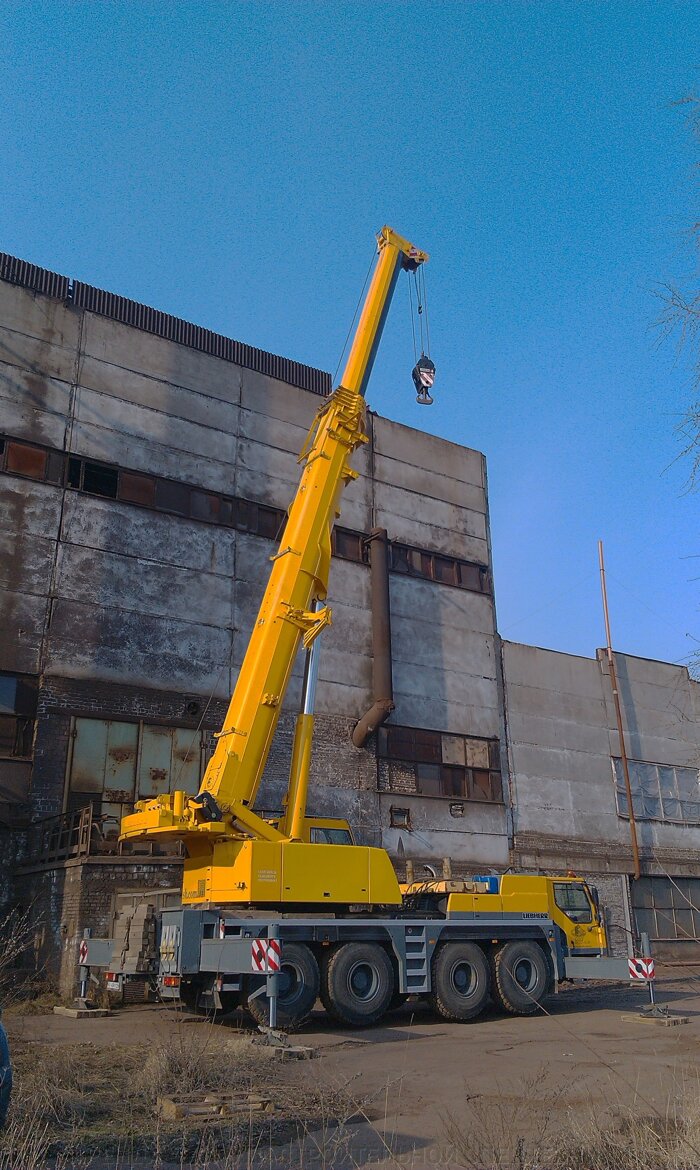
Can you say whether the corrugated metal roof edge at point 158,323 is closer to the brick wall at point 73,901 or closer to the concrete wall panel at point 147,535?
the concrete wall panel at point 147,535

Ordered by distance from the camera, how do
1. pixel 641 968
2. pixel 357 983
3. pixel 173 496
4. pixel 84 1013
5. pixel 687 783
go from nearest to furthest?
pixel 357 983
pixel 84 1013
pixel 641 968
pixel 173 496
pixel 687 783

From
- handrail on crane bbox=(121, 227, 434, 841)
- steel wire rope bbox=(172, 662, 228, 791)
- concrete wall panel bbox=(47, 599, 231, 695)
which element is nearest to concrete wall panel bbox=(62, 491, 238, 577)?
concrete wall panel bbox=(47, 599, 231, 695)

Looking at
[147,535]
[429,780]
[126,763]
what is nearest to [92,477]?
[147,535]

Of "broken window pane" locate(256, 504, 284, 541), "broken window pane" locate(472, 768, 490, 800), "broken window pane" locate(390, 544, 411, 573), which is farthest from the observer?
"broken window pane" locate(390, 544, 411, 573)

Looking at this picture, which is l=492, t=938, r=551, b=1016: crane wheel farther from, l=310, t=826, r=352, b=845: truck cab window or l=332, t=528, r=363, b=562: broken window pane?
l=332, t=528, r=363, b=562: broken window pane

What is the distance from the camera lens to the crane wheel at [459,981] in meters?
14.7

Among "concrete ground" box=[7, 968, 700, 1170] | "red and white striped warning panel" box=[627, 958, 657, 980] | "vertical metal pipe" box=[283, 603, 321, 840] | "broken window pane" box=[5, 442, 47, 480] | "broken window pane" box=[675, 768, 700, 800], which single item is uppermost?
"broken window pane" box=[5, 442, 47, 480]

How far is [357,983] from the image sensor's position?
13906 mm

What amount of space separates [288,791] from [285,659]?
223 cm

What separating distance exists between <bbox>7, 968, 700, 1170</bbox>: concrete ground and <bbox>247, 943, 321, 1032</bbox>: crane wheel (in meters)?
0.34

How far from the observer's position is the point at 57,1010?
15.8 m

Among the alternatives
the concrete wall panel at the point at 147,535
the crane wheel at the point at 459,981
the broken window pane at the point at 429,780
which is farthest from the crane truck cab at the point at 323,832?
the broken window pane at the point at 429,780

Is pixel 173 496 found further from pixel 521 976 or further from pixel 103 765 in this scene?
pixel 521 976

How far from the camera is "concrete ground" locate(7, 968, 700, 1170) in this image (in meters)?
6.48
